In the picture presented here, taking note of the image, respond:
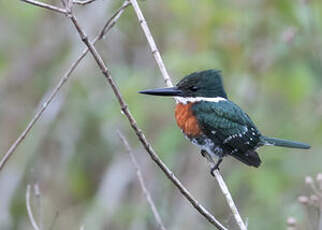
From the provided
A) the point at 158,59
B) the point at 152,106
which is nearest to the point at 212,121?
the point at 152,106

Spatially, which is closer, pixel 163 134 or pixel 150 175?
pixel 163 134

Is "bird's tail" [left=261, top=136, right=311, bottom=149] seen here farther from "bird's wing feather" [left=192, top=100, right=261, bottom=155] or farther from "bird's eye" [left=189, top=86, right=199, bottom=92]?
"bird's eye" [left=189, top=86, right=199, bottom=92]

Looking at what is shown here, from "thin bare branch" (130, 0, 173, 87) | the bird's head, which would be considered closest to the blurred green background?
the bird's head

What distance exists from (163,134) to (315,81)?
1.10m

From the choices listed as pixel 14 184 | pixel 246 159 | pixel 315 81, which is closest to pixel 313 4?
pixel 315 81

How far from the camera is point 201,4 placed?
441cm

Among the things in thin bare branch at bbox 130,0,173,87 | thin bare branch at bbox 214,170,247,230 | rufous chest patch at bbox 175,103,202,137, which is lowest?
rufous chest patch at bbox 175,103,202,137

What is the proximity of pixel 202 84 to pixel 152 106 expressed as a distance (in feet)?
2.03

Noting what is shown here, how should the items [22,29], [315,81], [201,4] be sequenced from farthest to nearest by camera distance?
[22,29]
[315,81]
[201,4]

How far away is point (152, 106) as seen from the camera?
447 cm

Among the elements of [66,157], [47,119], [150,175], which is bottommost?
[150,175]

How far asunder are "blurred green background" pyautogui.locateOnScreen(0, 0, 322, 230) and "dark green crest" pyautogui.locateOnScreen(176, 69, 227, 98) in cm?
27

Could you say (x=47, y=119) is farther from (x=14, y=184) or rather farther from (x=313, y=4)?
(x=313, y=4)

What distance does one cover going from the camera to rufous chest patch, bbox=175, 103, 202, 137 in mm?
3908
